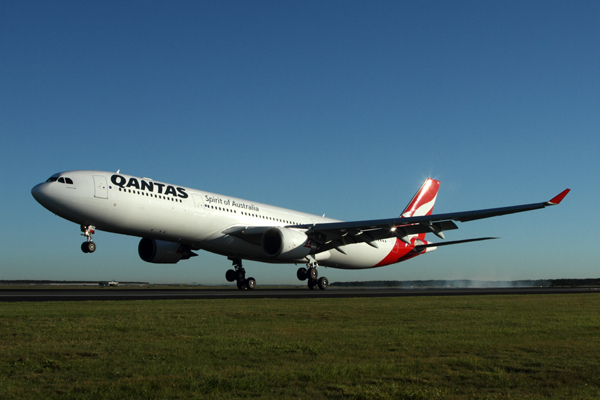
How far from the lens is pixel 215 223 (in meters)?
34.1

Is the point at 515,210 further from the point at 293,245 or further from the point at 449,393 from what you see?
the point at 449,393

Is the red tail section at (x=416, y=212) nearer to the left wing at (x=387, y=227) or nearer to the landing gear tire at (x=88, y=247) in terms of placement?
the left wing at (x=387, y=227)

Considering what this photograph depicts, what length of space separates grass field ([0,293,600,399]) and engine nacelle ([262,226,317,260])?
21.2m

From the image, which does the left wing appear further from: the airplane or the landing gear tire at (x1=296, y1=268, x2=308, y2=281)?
the landing gear tire at (x1=296, y1=268, x2=308, y2=281)

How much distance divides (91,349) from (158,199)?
79.2 ft

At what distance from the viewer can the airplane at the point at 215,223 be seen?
28.4 m

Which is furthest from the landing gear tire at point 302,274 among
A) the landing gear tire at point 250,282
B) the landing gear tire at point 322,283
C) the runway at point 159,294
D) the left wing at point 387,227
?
the runway at point 159,294

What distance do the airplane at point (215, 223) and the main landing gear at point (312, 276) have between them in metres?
0.07

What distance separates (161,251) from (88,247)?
9.91 m

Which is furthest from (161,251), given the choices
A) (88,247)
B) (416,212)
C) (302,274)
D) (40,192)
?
(416,212)

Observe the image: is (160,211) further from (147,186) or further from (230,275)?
(230,275)

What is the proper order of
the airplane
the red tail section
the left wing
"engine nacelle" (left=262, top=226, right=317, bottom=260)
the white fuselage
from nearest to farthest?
the white fuselage → the airplane → the left wing → "engine nacelle" (left=262, top=226, right=317, bottom=260) → the red tail section

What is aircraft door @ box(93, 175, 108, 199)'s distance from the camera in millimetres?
28594

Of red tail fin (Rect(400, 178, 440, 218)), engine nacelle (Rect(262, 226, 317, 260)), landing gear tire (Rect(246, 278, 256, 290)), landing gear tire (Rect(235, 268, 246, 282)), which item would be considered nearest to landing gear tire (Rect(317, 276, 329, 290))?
engine nacelle (Rect(262, 226, 317, 260))
